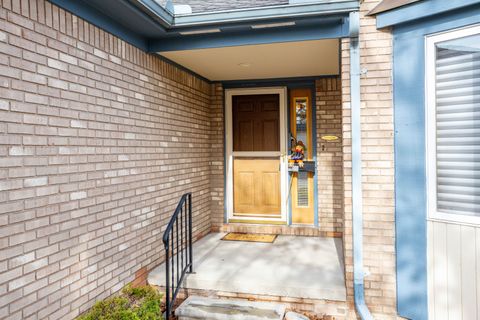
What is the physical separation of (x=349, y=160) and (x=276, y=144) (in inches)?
88.2

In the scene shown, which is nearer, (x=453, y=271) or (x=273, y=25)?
(x=453, y=271)

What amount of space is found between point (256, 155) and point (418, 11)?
305 cm

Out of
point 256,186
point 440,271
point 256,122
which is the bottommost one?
point 440,271

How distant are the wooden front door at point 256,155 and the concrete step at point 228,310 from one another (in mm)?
2260

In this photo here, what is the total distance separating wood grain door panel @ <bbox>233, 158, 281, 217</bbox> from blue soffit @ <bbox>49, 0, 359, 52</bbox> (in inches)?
88.2

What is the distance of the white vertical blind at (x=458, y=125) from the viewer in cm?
253

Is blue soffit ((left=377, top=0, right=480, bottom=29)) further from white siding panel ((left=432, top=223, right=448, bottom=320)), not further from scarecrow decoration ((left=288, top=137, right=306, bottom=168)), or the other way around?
scarecrow decoration ((left=288, top=137, right=306, bottom=168))

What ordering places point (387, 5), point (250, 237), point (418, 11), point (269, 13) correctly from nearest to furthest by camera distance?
point (418, 11) → point (387, 5) → point (269, 13) → point (250, 237)

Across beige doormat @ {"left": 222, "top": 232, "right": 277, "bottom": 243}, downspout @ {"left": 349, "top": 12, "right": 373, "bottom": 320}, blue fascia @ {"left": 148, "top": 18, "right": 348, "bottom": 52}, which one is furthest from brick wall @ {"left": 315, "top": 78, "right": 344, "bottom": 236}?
downspout @ {"left": 349, "top": 12, "right": 373, "bottom": 320}

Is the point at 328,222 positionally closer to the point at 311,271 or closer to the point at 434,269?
the point at 311,271

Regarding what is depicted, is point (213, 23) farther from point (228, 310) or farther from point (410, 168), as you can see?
point (228, 310)

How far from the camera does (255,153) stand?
209 inches

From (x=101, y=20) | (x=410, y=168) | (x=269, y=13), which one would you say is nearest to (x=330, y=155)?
(x=410, y=168)

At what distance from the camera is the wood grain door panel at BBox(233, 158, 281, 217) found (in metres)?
5.23
